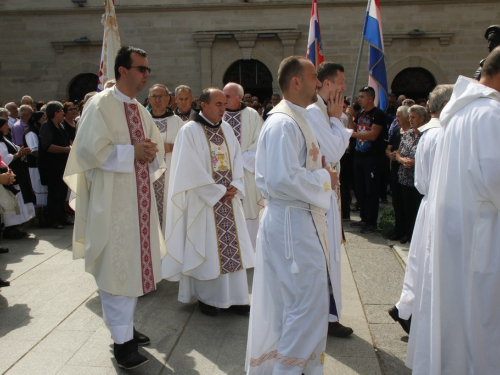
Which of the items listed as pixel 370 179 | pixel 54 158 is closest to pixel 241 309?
pixel 370 179

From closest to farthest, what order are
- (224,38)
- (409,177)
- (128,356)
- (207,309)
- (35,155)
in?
(128,356), (207,309), (409,177), (35,155), (224,38)

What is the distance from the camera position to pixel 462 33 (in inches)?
655

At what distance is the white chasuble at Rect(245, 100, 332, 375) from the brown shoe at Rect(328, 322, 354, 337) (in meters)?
1.08

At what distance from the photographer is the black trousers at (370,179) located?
8.25m

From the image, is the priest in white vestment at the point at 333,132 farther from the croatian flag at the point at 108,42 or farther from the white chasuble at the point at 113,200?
the croatian flag at the point at 108,42

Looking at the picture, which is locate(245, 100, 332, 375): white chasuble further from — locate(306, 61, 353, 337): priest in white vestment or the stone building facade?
the stone building facade

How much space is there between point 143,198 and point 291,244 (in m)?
1.40

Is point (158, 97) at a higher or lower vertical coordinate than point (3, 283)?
higher

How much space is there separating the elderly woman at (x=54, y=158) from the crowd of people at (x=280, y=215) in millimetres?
2966

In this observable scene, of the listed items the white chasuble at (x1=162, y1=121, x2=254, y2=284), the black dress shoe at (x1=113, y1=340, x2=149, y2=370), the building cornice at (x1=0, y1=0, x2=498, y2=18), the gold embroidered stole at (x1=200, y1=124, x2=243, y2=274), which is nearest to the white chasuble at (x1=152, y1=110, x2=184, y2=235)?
the white chasuble at (x1=162, y1=121, x2=254, y2=284)

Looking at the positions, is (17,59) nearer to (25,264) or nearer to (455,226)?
(25,264)

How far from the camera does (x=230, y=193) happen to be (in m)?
5.06

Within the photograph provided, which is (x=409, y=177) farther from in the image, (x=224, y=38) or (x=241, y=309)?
(x=224, y=38)

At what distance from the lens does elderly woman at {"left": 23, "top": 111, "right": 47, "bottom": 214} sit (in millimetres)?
9188
